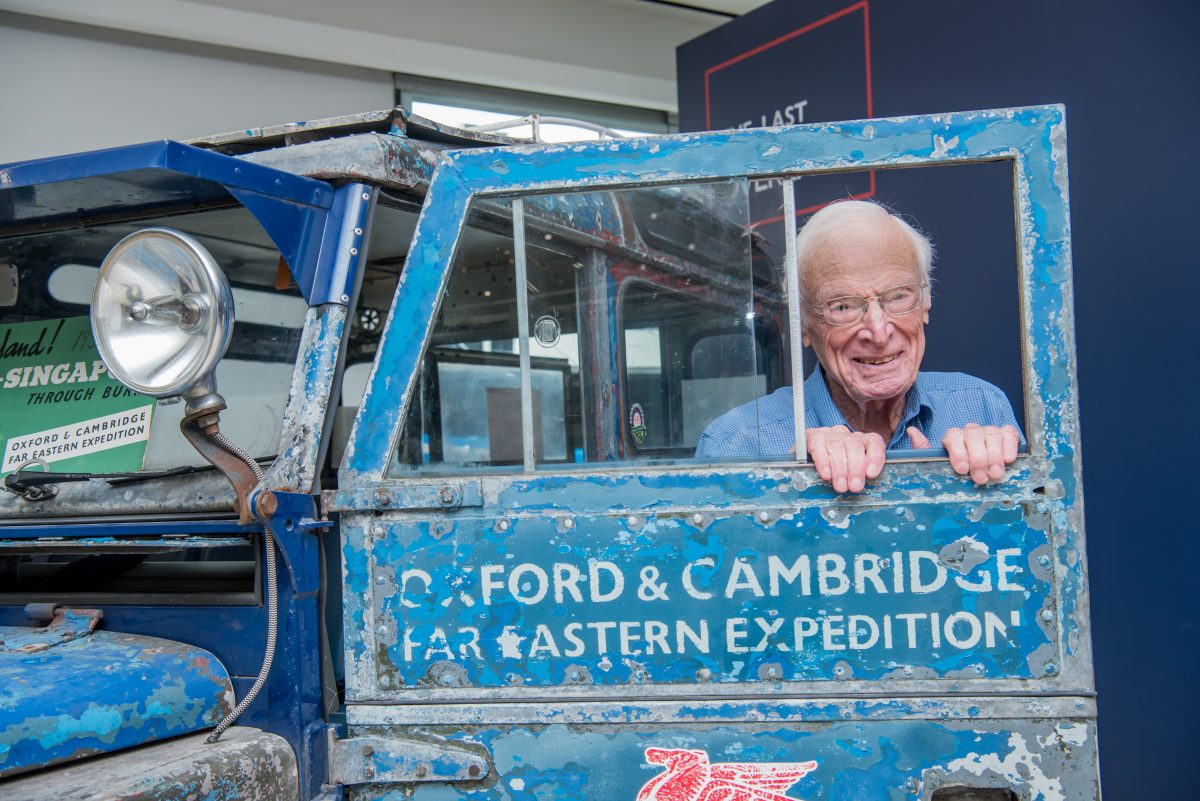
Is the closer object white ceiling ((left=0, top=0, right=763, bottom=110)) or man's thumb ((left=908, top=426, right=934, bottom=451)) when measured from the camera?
man's thumb ((left=908, top=426, right=934, bottom=451))

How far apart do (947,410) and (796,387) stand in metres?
0.46

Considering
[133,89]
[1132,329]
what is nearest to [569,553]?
[1132,329]

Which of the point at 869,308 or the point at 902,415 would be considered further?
the point at 902,415

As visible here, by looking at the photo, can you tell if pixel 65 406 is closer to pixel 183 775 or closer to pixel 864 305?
pixel 183 775

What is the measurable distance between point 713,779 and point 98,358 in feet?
4.74

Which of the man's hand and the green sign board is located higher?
the green sign board

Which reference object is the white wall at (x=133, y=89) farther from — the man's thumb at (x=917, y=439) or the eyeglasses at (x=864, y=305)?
the man's thumb at (x=917, y=439)

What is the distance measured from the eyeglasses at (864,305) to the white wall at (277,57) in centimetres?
425

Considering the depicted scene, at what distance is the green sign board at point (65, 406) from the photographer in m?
1.98

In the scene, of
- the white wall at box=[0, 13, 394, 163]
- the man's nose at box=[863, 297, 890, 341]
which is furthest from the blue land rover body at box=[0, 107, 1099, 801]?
the white wall at box=[0, 13, 394, 163]

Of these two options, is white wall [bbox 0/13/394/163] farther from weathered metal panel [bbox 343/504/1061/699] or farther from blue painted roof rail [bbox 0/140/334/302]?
weathered metal panel [bbox 343/504/1061/699]

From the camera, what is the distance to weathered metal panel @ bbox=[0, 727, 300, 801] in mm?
1351

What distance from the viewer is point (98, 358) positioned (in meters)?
2.05

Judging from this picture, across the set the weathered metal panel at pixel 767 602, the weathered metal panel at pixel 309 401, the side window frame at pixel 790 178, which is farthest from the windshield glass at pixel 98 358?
the weathered metal panel at pixel 767 602
